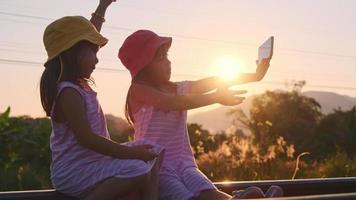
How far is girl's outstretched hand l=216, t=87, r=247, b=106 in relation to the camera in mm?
3096

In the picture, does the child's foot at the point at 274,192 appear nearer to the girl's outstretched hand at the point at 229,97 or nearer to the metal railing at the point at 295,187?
the metal railing at the point at 295,187

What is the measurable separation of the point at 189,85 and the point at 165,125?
1.13ft

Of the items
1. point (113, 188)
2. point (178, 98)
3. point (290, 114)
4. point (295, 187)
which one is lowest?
point (290, 114)

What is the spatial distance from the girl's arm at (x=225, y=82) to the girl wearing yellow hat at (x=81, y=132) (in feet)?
2.05

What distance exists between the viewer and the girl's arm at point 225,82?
3528mm

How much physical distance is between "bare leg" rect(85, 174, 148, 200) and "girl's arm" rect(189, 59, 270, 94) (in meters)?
0.72

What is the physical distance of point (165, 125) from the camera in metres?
3.58

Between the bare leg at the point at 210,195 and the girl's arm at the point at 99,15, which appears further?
the girl's arm at the point at 99,15

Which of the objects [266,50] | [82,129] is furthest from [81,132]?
[266,50]

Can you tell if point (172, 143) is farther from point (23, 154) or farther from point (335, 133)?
point (335, 133)

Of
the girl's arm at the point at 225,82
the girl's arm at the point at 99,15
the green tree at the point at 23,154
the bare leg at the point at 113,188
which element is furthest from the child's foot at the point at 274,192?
the green tree at the point at 23,154

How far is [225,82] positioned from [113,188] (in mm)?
978

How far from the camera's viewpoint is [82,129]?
288 centimetres

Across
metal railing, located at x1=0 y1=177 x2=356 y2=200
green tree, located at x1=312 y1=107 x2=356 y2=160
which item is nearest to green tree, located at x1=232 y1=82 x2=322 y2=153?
green tree, located at x1=312 y1=107 x2=356 y2=160
